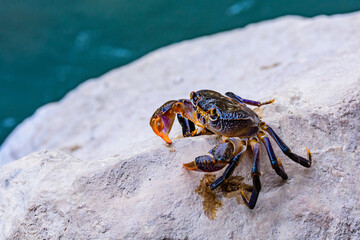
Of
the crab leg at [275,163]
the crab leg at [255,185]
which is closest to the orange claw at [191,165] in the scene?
the crab leg at [255,185]

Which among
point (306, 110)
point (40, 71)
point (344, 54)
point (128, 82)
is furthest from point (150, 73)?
point (40, 71)

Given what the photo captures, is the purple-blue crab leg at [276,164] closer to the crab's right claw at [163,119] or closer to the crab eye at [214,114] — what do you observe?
the crab eye at [214,114]

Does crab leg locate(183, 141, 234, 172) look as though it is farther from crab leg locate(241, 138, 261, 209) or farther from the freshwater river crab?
crab leg locate(241, 138, 261, 209)

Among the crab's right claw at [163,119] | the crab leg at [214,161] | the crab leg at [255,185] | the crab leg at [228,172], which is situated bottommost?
the crab leg at [255,185]

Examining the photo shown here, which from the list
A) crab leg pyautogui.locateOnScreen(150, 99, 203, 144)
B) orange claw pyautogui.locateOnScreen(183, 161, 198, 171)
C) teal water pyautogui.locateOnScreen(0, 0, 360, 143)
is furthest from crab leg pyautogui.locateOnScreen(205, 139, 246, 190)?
teal water pyautogui.locateOnScreen(0, 0, 360, 143)

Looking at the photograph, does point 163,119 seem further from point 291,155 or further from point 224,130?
point 291,155

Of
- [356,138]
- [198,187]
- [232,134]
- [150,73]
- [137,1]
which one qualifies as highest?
[137,1]

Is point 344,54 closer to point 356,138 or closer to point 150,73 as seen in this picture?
point 356,138
